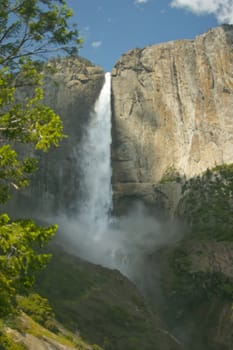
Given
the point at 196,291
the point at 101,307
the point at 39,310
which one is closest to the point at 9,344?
the point at 39,310

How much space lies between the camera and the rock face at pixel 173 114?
6862 cm

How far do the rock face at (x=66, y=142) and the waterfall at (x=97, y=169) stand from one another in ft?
3.91

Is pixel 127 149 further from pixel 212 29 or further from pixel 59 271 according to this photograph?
pixel 59 271

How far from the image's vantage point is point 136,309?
136 ft

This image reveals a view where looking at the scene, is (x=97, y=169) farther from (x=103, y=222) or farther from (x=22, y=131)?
(x=22, y=131)

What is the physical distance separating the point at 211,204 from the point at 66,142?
25352mm

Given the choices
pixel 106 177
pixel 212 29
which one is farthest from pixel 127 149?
pixel 212 29

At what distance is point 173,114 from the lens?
2864 inches

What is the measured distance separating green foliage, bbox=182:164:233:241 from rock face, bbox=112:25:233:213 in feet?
13.9

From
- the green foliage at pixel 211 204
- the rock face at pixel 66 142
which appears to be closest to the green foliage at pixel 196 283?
the green foliage at pixel 211 204

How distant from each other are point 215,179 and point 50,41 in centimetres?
4875

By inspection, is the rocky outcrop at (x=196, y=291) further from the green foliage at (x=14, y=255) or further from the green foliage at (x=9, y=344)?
the green foliage at (x=14, y=255)

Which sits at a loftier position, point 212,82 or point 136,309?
point 212,82

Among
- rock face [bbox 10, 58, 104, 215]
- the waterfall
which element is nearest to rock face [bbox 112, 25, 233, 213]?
the waterfall
